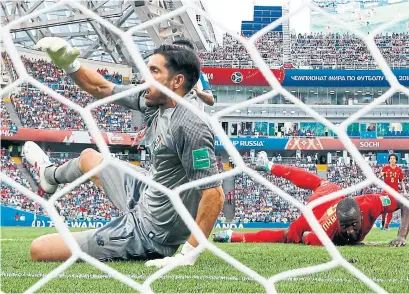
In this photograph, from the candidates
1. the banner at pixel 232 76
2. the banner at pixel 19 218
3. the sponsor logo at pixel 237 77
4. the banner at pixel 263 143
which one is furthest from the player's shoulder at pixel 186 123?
the sponsor logo at pixel 237 77

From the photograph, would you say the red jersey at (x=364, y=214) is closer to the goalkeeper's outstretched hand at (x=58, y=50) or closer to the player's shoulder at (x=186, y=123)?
the player's shoulder at (x=186, y=123)

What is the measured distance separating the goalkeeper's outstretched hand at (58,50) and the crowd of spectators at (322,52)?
16.6 metres

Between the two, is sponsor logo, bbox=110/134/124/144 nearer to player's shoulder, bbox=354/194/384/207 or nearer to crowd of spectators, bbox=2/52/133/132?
crowd of spectators, bbox=2/52/133/132

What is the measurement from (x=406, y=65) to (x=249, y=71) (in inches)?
187

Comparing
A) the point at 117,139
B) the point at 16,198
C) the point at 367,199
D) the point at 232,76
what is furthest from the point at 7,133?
the point at 367,199

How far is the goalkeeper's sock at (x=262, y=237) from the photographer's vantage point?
15.4 feet

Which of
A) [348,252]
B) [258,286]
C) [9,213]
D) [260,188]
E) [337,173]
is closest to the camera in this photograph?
[258,286]

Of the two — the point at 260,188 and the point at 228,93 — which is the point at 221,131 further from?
the point at 228,93

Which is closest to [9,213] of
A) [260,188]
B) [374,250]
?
[260,188]

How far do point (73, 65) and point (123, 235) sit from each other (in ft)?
2.38

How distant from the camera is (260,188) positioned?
51.4ft

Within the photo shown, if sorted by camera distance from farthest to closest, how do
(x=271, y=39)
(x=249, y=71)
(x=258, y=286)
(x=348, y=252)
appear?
(x=249, y=71) → (x=271, y=39) → (x=348, y=252) → (x=258, y=286)

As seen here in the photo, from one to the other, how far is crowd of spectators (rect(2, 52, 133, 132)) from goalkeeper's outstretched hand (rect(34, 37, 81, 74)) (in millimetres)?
15429

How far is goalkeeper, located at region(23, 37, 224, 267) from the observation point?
221 cm
